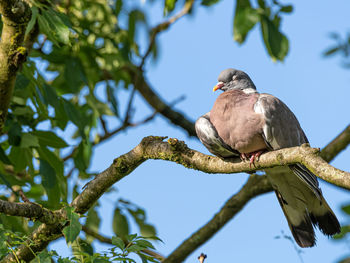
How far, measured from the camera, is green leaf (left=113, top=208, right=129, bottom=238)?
4.37m

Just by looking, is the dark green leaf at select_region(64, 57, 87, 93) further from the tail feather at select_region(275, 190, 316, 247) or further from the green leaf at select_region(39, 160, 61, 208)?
the tail feather at select_region(275, 190, 316, 247)

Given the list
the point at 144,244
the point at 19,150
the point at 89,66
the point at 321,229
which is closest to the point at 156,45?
the point at 89,66

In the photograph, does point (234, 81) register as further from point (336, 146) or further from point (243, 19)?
point (336, 146)

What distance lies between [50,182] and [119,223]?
42.1 inches

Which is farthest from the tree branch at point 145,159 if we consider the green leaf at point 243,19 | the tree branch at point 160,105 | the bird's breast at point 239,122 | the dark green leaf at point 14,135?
the tree branch at point 160,105

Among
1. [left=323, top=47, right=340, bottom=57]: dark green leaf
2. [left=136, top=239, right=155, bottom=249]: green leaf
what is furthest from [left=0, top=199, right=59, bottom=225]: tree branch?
[left=323, top=47, right=340, bottom=57]: dark green leaf

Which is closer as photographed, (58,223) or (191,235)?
(58,223)

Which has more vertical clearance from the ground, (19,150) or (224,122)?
(19,150)

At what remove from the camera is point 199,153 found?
2656mm

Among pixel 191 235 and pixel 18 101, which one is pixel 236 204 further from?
pixel 18 101

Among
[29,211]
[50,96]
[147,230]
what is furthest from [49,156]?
[147,230]

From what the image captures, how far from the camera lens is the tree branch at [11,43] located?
2.85 metres

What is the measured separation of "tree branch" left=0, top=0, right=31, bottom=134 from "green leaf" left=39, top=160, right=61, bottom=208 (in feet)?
1.72

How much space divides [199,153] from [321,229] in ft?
3.85
